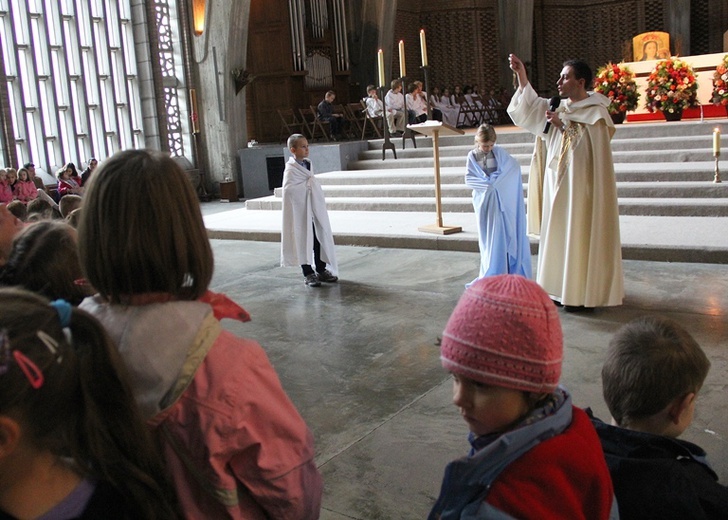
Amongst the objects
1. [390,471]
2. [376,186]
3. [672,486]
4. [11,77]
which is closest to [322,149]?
[376,186]

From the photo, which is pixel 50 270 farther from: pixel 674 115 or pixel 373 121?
pixel 373 121

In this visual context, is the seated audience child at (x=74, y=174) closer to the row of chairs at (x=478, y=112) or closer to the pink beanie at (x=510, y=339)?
the row of chairs at (x=478, y=112)

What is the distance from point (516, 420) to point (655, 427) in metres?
0.54

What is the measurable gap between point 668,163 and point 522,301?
898cm

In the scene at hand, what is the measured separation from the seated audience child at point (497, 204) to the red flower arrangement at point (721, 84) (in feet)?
20.7

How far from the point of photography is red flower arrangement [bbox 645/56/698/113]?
36.2 feet

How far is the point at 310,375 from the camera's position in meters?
4.26

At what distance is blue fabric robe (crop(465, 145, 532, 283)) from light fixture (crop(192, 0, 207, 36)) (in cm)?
985

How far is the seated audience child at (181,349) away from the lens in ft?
4.52

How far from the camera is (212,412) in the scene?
54.4 inches

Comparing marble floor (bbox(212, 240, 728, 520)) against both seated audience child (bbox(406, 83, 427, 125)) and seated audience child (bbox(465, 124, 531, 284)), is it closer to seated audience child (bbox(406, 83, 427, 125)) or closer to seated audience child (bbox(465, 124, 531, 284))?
seated audience child (bbox(465, 124, 531, 284))

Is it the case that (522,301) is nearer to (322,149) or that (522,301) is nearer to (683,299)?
(683,299)

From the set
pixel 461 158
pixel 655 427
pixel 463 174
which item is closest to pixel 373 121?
pixel 461 158

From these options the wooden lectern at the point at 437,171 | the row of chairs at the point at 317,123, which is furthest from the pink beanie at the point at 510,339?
the row of chairs at the point at 317,123
